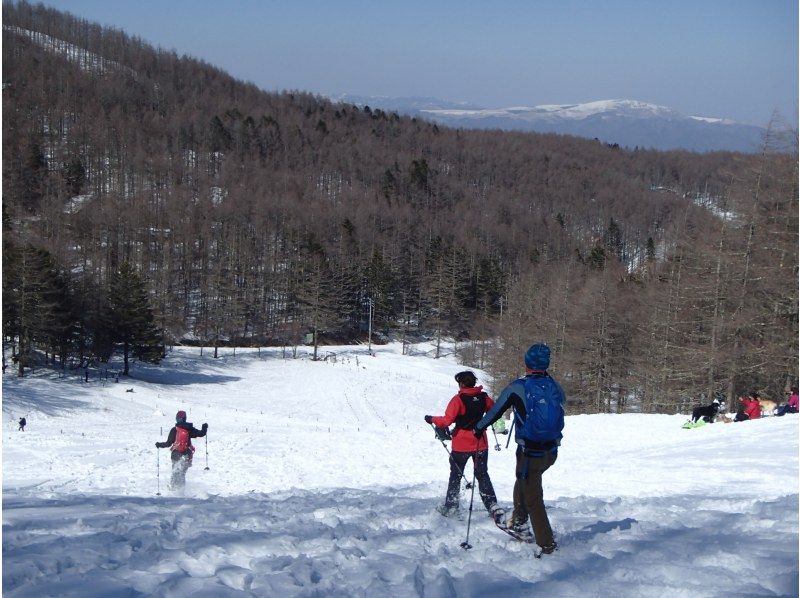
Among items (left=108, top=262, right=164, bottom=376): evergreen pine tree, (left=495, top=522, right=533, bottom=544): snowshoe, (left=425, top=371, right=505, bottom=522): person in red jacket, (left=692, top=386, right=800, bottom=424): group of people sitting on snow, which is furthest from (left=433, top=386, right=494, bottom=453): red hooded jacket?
(left=108, top=262, right=164, bottom=376): evergreen pine tree

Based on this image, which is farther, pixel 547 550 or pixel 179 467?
pixel 179 467

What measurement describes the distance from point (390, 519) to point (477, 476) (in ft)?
3.72

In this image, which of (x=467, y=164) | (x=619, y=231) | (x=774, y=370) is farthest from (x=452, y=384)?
(x=467, y=164)

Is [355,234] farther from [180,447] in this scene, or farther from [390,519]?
[390,519]

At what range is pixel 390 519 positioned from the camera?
6789mm

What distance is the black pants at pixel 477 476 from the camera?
6523 millimetres

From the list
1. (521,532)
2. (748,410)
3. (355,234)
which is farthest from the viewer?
(355,234)

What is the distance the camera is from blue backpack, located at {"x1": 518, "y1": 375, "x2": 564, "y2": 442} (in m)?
5.21

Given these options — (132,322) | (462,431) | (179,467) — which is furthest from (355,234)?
(462,431)

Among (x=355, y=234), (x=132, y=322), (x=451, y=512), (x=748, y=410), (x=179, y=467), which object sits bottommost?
(x=132, y=322)

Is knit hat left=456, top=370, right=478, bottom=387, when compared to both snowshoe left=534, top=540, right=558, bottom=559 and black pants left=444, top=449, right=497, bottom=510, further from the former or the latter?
snowshoe left=534, top=540, right=558, bottom=559

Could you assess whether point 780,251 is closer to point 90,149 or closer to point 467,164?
point 90,149

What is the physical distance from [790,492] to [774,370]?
15.9 meters

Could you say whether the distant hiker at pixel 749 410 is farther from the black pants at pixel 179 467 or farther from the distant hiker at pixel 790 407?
the black pants at pixel 179 467
